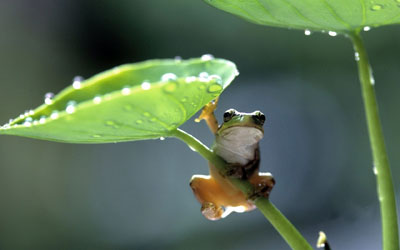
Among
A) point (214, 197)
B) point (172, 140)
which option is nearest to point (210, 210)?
point (214, 197)

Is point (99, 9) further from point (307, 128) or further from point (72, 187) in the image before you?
point (307, 128)

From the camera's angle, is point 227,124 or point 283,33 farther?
point 283,33

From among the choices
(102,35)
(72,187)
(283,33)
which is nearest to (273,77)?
(283,33)

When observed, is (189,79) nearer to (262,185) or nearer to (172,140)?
(262,185)

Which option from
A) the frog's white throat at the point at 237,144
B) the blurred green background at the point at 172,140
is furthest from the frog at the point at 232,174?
the blurred green background at the point at 172,140

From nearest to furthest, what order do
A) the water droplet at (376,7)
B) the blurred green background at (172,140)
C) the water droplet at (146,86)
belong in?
the water droplet at (146,86)
the water droplet at (376,7)
the blurred green background at (172,140)

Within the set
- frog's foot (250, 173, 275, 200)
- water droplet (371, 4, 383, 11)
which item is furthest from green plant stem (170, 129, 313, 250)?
water droplet (371, 4, 383, 11)

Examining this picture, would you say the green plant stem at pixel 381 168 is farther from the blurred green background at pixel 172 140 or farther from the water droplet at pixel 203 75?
the blurred green background at pixel 172 140

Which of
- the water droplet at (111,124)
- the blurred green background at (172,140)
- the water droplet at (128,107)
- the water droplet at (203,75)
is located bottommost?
the water droplet at (128,107)
